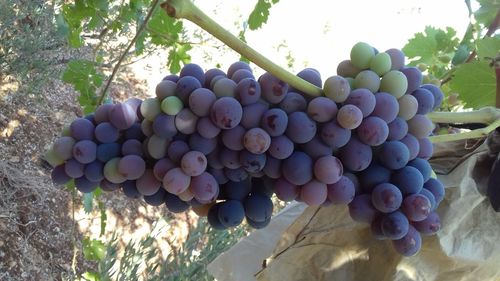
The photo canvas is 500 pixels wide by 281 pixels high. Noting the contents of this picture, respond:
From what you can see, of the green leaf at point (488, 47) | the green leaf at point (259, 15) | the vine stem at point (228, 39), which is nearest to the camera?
the vine stem at point (228, 39)

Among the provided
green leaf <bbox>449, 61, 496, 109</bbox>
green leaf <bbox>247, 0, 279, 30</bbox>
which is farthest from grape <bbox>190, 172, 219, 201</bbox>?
green leaf <bbox>247, 0, 279, 30</bbox>

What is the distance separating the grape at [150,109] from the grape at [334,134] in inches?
7.1

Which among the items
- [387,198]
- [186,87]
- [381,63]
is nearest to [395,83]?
[381,63]

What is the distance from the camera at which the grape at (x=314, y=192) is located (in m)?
0.52

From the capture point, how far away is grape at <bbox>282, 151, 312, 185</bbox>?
513mm

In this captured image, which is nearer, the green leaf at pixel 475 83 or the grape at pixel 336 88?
the grape at pixel 336 88

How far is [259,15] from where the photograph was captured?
1.24 m

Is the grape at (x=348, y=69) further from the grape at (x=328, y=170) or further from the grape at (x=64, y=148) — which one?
the grape at (x=64, y=148)

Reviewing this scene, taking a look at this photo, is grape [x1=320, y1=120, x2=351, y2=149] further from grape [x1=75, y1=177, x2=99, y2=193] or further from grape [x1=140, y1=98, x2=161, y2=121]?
grape [x1=75, y1=177, x2=99, y2=193]

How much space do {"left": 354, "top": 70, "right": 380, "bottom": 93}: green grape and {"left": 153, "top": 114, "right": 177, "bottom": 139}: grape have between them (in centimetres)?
21

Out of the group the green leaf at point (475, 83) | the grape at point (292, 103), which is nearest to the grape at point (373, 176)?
the grape at point (292, 103)

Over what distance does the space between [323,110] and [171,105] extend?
16 cm

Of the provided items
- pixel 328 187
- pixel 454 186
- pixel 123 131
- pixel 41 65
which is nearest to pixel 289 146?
pixel 328 187

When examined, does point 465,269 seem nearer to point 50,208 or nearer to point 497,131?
point 497,131
